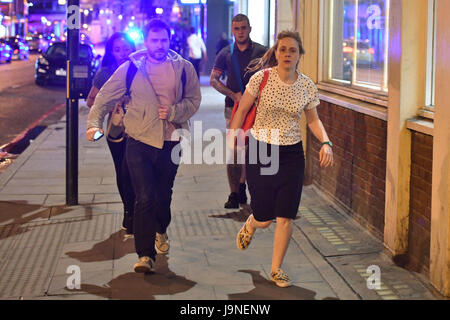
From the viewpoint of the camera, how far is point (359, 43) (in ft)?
27.3

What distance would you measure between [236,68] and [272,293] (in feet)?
11.0

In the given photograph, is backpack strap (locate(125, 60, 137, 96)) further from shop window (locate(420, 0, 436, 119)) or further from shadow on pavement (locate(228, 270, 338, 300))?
shop window (locate(420, 0, 436, 119))

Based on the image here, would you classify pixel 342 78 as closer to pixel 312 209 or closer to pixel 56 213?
pixel 312 209

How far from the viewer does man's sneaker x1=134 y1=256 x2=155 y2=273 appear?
589 centimetres

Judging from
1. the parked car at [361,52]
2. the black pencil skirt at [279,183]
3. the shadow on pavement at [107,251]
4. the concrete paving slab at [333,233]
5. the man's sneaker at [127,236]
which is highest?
the parked car at [361,52]

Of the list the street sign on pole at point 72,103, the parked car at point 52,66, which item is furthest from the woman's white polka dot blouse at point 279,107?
the parked car at point 52,66

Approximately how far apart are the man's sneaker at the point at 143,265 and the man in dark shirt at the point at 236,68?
251cm

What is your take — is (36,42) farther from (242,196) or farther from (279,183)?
(279,183)

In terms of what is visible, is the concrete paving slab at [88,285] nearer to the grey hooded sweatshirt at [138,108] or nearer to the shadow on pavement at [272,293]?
the shadow on pavement at [272,293]

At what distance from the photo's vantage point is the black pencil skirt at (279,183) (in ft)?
18.6

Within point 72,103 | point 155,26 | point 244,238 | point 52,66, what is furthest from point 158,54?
point 52,66

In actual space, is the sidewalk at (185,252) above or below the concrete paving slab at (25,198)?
below

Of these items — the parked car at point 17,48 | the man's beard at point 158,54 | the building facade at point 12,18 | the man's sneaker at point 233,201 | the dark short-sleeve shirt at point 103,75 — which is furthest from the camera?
the building facade at point 12,18

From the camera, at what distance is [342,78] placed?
8844 millimetres
